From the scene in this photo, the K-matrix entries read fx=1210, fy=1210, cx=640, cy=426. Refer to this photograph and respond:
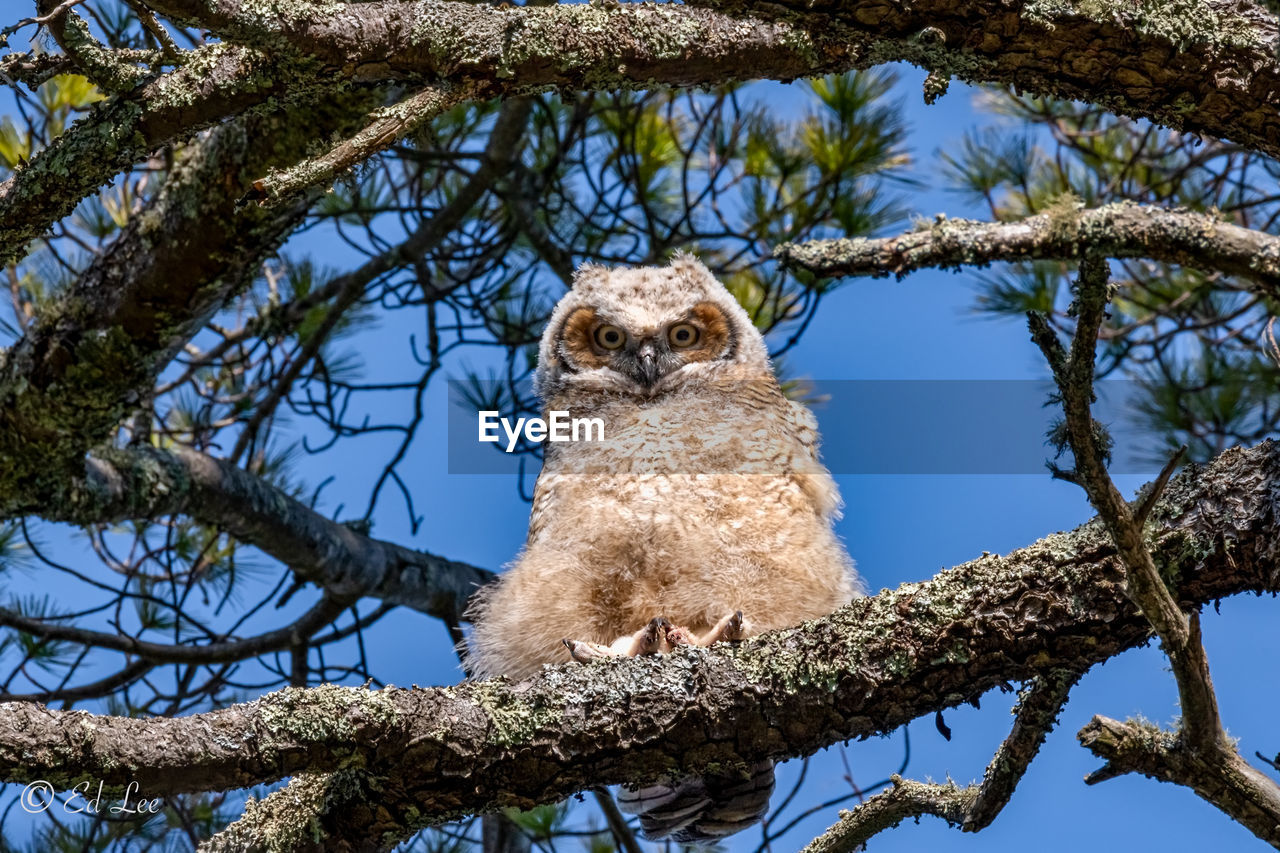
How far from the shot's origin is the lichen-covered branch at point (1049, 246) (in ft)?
4.60

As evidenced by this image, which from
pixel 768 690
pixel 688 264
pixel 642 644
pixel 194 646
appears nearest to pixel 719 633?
pixel 642 644

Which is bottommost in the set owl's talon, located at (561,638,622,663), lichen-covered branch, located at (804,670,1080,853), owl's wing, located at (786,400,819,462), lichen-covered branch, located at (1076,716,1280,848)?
lichen-covered branch, located at (1076,716,1280,848)

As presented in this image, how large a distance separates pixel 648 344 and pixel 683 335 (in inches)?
3.6

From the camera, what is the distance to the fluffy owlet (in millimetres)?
1905

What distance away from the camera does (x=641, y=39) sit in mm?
1710

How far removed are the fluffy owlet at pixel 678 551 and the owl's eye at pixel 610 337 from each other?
0.54 ft

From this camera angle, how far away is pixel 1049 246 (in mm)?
1429

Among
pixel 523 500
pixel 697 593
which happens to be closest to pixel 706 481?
pixel 697 593

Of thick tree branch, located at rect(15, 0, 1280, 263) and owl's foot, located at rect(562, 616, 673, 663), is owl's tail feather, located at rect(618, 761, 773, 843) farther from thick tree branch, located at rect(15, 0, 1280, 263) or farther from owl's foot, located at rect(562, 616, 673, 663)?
thick tree branch, located at rect(15, 0, 1280, 263)

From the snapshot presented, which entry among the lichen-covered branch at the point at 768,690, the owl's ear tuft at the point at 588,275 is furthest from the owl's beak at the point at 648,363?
the lichen-covered branch at the point at 768,690

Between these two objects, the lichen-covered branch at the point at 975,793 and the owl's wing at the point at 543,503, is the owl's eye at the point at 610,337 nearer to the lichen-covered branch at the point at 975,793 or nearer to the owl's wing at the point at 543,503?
the owl's wing at the point at 543,503

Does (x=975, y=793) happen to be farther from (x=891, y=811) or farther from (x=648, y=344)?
(x=648, y=344)

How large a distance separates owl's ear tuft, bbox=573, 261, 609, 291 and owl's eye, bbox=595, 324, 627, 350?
Answer: 0.12 metres

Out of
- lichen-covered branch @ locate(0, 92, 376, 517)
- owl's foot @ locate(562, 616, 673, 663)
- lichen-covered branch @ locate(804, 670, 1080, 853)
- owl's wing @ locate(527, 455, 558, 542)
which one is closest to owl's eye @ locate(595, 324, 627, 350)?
owl's wing @ locate(527, 455, 558, 542)
